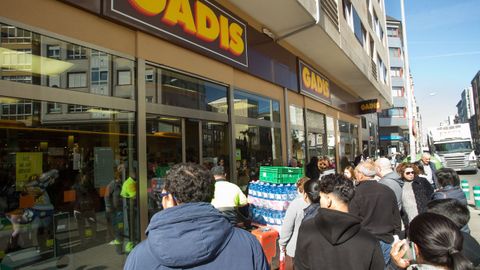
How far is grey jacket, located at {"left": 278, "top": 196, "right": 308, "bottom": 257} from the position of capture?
398 cm

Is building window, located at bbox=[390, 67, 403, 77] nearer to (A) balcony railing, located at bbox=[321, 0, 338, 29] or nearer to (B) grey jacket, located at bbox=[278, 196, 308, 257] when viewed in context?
(A) balcony railing, located at bbox=[321, 0, 338, 29]

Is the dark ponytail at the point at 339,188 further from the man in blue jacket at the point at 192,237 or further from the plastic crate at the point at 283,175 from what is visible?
the plastic crate at the point at 283,175

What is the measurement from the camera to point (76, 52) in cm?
474

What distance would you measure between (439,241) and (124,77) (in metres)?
5.01

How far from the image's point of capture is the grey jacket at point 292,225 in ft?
13.0

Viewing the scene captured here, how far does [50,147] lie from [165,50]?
104 inches

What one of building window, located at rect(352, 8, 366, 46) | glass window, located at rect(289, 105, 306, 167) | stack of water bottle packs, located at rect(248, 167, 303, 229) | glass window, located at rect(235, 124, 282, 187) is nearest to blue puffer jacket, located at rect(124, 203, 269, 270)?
stack of water bottle packs, located at rect(248, 167, 303, 229)

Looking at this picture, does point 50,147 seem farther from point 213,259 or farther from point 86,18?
point 213,259

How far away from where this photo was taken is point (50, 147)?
4.64 meters

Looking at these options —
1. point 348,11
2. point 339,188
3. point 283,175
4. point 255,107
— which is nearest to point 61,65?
point 283,175

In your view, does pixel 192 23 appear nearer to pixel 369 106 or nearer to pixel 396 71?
pixel 369 106

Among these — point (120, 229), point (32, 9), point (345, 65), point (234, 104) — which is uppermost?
point (345, 65)

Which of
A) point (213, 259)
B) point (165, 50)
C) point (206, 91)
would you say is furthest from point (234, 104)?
point (213, 259)

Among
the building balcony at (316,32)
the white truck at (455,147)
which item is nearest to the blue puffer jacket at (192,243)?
the building balcony at (316,32)
